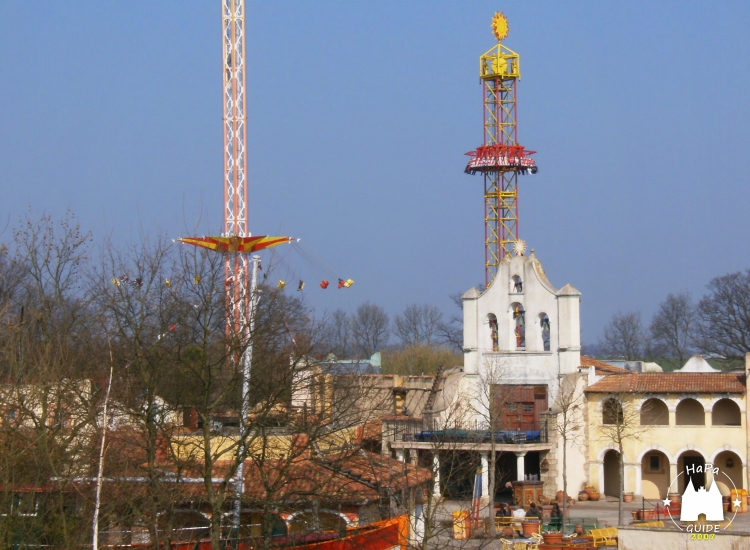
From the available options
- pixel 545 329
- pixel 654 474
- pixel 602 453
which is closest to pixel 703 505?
pixel 602 453

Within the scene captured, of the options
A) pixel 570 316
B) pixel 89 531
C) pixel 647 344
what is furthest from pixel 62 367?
pixel 647 344

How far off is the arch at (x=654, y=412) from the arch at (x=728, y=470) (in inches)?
102

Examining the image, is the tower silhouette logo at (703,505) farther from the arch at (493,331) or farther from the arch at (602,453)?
the arch at (493,331)

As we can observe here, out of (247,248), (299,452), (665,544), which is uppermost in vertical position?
(247,248)

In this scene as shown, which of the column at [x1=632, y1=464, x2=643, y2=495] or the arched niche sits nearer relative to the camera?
the column at [x1=632, y1=464, x2=643, y2=495]

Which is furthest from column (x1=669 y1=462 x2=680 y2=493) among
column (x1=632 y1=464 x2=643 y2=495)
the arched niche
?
the arched niche

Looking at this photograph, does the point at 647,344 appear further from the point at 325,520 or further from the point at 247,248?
the point at 325,520

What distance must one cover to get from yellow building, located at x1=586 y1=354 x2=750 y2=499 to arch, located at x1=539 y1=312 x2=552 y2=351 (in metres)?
2.90

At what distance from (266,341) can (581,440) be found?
2576 cm

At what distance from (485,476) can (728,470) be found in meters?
10.4

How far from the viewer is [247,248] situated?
4028 centimetres

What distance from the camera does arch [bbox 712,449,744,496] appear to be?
49.1 m

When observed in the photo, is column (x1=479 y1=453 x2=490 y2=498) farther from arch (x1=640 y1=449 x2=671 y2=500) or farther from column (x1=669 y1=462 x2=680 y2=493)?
column (x1=669 y1=462 x2=680 y2=493)

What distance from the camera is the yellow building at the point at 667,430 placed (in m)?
48.8
